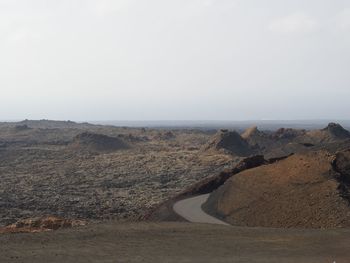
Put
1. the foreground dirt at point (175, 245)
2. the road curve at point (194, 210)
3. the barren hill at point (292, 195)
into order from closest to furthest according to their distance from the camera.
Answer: the foreground dirt at point (175, 245) < the barren hill at point (292, 195) < the road curve at point (194, 210)

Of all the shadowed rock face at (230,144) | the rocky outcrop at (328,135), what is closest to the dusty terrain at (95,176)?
the shadowed rock face at (230,144)

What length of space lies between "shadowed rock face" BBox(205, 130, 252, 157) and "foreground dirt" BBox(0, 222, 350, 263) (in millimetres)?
56703

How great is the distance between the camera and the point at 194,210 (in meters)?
29.3

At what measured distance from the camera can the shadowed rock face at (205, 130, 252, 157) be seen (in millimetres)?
78312

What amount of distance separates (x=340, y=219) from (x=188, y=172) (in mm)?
37839

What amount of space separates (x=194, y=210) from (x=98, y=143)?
210ft

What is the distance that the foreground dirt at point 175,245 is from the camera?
16.7 meters

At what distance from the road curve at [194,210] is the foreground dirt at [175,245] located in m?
5.09

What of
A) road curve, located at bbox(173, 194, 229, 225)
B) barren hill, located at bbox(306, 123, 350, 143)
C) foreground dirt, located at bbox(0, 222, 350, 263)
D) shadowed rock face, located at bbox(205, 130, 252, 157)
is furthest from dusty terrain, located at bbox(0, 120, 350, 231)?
foreground dirt, located at bbox(0, 222, 350, 263)

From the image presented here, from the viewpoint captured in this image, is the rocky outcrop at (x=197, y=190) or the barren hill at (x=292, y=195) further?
the rocky outcrop at (x=197, y=190)

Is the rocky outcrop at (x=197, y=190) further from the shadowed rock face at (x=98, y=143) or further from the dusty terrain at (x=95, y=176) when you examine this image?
the shadowed rock face at (x=98, y=143)

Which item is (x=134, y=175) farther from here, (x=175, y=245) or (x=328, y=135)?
(x=175, y=245)

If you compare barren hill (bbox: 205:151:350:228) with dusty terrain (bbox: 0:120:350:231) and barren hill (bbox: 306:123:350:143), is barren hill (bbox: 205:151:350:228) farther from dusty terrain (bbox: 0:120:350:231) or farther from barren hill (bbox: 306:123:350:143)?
barren hill (bbox: 306:123:350:143)

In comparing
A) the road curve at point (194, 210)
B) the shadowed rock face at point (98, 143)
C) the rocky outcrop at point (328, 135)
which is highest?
the rocky outcrop at point (328, 135)
